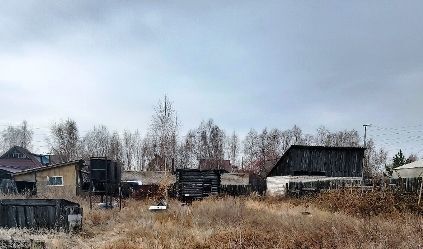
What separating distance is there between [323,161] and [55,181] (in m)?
24.0

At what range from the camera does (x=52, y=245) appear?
11367 mm

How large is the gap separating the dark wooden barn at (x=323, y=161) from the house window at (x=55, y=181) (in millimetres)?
20064

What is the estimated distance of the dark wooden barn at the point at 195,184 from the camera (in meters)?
32.4

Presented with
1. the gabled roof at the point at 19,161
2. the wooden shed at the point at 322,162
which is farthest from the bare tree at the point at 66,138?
the wooden shed at the point at 322,162

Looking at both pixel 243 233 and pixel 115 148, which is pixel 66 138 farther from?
pixel 243 233

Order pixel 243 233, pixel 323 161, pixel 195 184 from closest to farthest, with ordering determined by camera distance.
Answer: pixel 243 233
pixel 195 184
pixel 323 161

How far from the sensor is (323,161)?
113 feet

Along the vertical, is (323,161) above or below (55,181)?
above

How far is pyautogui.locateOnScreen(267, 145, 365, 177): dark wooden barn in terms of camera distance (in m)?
34.3

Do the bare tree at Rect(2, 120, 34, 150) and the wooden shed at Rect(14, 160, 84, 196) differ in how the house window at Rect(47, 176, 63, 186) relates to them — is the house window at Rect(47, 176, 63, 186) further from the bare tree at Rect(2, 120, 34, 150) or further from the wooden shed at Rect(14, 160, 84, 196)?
the bare tree at Rect(2, 120, 34, 150)

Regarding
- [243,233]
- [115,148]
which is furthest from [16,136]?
[243,233]

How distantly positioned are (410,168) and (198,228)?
87.8 feet

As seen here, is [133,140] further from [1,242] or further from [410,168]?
[1,242]

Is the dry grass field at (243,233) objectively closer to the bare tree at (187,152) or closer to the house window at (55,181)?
the house window at (55,181)
